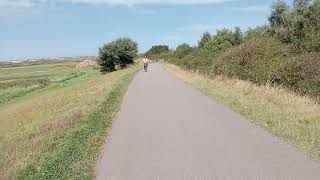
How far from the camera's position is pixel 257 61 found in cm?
2917

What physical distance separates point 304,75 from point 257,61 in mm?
8646

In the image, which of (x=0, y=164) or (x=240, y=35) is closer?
(x=0, y=164)

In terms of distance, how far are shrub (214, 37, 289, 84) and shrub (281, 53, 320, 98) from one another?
82 centimetres

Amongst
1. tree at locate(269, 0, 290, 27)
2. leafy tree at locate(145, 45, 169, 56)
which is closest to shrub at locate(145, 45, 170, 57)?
leafy tree at locate(145, 45, 169, 56)

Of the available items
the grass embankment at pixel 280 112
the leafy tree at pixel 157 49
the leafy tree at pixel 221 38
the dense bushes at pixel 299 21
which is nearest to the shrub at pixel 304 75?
the grass embankment at pixel 280 112

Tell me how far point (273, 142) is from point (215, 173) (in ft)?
9.20

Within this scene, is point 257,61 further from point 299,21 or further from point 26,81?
point 26,81

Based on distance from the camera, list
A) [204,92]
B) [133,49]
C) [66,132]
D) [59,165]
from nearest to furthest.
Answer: [59,165]
[66,132]
[204,92]
[133,49]

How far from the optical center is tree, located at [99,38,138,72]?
9147cm

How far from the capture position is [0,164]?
10086 millimetres

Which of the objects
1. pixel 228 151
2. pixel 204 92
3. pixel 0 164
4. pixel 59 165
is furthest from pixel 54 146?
pixel 204 92

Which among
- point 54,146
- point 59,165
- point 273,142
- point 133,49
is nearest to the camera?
point 59,165

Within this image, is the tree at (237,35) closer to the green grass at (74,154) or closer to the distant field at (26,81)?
the distant field at (26,81)

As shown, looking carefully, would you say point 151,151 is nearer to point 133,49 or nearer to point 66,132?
point 66,132
